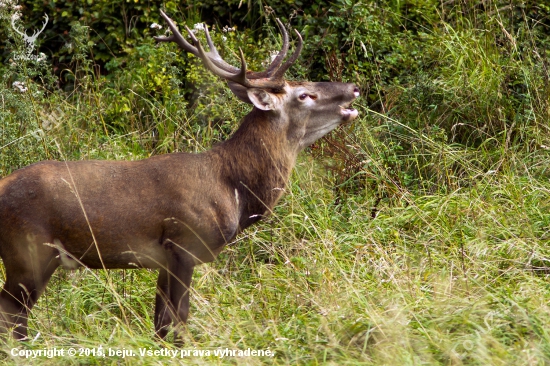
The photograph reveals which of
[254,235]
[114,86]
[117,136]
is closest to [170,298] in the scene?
[254,235]

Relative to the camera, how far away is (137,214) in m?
5.07

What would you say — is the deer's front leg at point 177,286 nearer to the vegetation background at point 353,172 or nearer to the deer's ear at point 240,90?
the vegetation background at point 353,172

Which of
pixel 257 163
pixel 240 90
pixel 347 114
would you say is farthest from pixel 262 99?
pixel 347 114

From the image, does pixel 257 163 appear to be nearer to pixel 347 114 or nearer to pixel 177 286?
pixel 347 114

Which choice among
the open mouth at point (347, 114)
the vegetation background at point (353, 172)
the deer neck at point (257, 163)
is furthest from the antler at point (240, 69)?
the vegetation background at point (353, 172)

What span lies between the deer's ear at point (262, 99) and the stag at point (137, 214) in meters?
0.02

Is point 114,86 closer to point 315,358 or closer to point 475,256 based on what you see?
point 475,256

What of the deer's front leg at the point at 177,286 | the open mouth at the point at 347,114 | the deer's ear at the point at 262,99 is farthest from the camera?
the open mouth at the point at 347,114

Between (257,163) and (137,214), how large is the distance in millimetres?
869

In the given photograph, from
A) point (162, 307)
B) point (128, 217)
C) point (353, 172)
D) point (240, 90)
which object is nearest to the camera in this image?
point (128, 217)

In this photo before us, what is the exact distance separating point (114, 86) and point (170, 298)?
427 centimetres

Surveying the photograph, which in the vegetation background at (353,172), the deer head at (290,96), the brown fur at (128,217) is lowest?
the vegetation background at (353,172)

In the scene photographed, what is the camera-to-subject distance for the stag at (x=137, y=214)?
4.95 metres

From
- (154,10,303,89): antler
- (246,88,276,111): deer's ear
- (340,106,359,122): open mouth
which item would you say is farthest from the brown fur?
(340,106,359,122): open mouth
